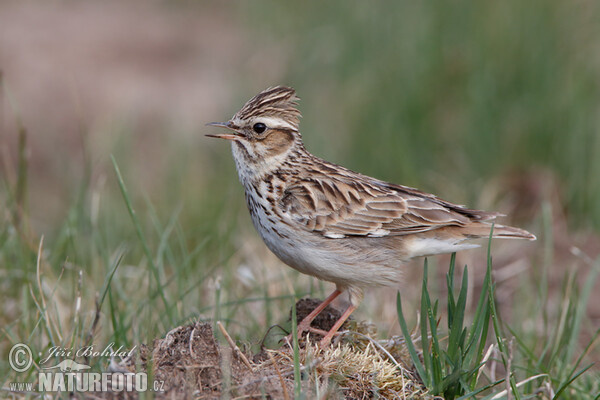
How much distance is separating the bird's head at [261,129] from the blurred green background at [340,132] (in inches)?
38.8

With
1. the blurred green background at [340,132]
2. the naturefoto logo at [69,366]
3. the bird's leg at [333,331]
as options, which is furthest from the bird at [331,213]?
the naturefoto logo at [69,366]

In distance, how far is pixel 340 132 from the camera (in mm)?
12086

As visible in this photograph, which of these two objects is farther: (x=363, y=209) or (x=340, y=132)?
(x=340, y=132)

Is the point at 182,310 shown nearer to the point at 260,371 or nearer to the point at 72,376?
the point at 260,371

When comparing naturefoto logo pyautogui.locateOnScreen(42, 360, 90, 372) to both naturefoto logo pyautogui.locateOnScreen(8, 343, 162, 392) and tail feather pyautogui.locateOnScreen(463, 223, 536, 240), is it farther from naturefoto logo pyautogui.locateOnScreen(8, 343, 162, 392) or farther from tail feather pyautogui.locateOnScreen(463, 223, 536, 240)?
tail feather pyautogui.locateOnScreen(463, 223, 536, 240)

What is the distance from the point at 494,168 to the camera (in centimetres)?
1111

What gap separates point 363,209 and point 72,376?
101 inches

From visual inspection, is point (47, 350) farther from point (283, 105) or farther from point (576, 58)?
point (576, 58)

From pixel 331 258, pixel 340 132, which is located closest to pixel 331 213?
pixel 331 258

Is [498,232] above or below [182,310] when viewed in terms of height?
above

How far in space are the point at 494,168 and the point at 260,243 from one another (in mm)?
3577

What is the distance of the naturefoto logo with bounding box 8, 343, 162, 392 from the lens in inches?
161

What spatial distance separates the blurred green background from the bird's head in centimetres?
99

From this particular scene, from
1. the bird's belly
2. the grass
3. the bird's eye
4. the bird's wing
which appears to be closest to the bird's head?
the bird's eye
